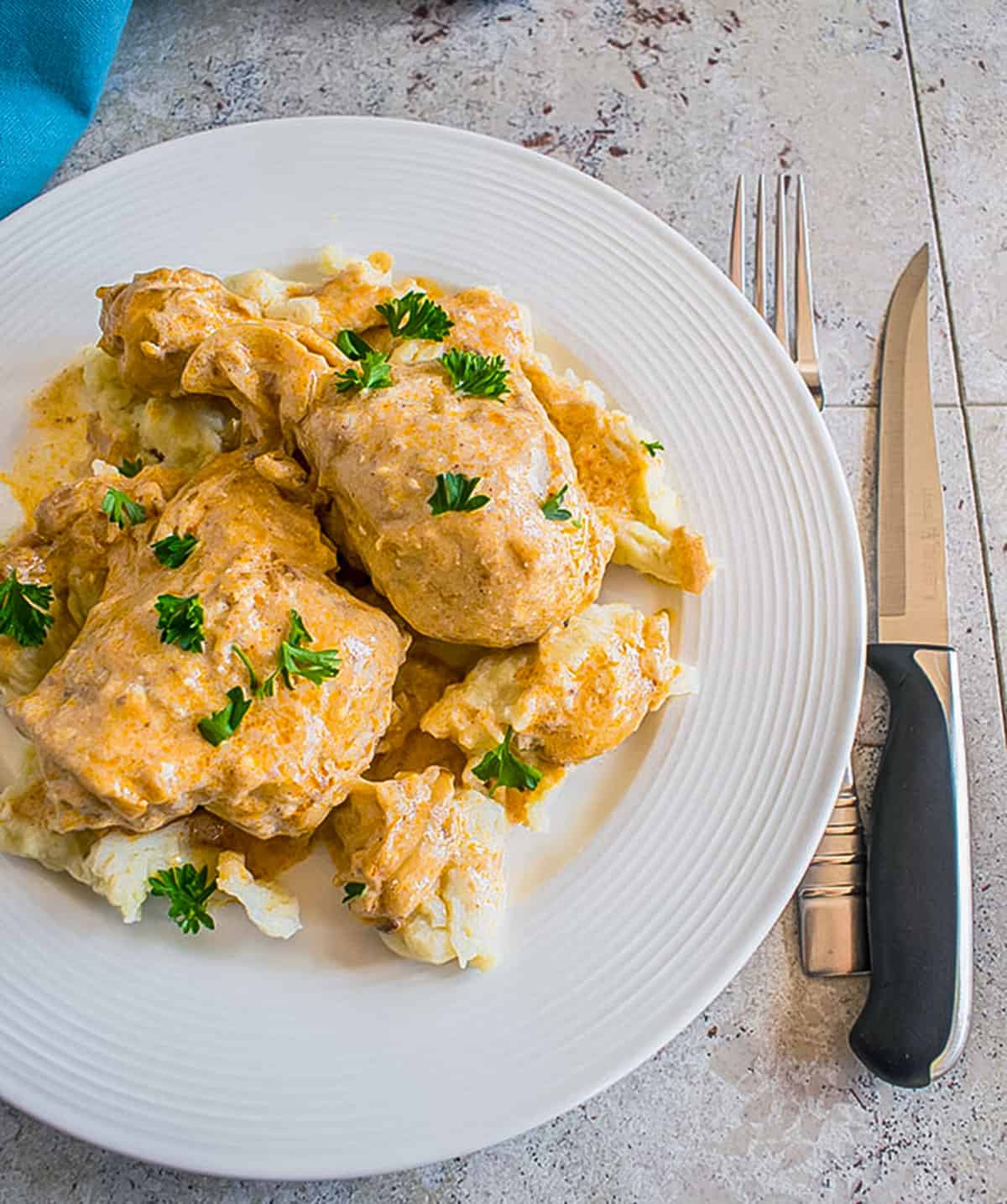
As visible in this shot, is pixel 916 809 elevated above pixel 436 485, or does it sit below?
below

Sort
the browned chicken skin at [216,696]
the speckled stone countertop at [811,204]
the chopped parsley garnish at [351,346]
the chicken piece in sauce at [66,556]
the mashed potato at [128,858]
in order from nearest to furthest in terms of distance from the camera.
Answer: the browned chicken skin at [216,696] → the mashed potato at [128,858] → the chicken piece in sauce at [66,556] → the chopped parsley garnish at [351,346] → the speckled stone countertop at [811,204]

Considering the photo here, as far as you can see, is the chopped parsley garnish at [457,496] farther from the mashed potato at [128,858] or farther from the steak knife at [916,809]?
the steak knife at [916,809]

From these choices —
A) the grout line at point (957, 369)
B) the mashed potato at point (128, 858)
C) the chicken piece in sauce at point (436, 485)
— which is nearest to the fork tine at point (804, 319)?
the grout line at point (957, 369)

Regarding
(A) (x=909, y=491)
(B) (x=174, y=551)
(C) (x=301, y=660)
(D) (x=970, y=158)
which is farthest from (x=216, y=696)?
(D) (x=970, y=158)

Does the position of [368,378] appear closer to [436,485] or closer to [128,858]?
[436,485]

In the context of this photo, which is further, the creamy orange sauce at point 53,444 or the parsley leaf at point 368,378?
the creamy orange sauce at point 53,444

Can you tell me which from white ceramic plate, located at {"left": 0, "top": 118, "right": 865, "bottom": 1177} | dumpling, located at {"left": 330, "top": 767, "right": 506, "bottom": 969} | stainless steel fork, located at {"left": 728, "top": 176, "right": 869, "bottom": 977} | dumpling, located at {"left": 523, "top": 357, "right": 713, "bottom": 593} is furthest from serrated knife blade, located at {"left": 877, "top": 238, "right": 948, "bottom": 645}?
dumpling, located at {"left": 330, "top": 767, "right": 506, "bottom": 969}

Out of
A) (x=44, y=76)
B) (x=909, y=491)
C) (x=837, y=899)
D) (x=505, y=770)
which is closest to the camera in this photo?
(x=505, y=770)
